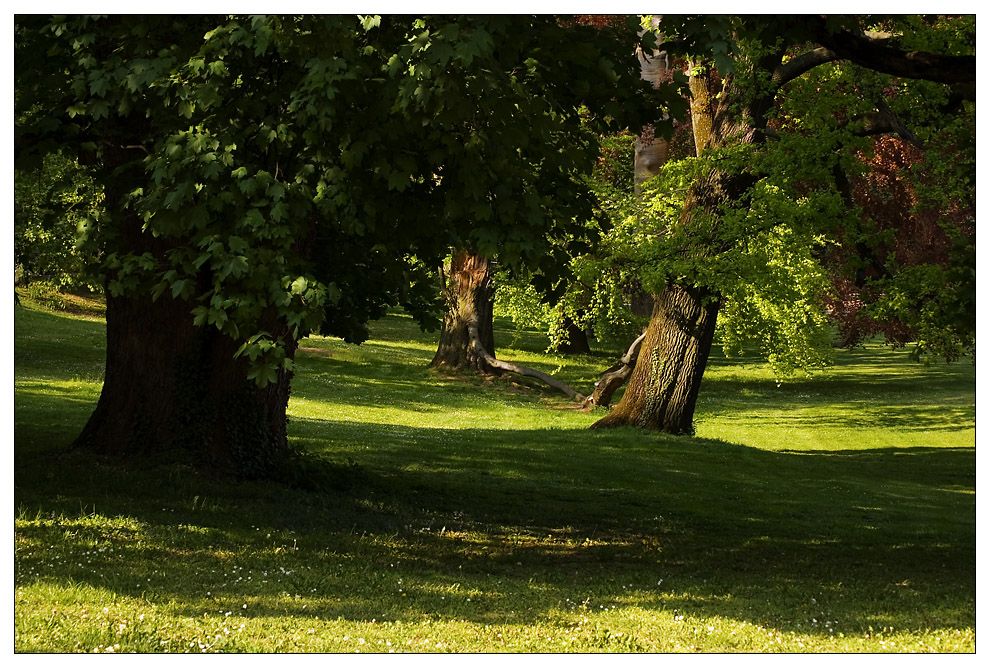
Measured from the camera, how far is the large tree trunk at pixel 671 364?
2145 centimetres

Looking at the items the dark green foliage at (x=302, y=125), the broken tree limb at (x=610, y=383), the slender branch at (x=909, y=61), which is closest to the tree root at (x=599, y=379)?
the broken tree limb at (x=610, y=383)

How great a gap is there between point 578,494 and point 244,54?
338 inches

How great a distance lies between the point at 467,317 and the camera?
34906mm

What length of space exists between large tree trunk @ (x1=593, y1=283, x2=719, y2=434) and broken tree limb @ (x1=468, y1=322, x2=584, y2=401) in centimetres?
941

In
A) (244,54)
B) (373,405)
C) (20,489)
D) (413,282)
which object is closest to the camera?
(244,54)

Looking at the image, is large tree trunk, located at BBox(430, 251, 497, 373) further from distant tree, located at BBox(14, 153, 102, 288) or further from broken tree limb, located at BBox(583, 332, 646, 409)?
distant tree, located at BBox(14, 153, 102, 288)

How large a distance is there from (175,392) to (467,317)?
2286 centimetres

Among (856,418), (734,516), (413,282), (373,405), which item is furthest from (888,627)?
(856,418)

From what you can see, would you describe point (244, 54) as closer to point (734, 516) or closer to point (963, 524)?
point (734, 516)

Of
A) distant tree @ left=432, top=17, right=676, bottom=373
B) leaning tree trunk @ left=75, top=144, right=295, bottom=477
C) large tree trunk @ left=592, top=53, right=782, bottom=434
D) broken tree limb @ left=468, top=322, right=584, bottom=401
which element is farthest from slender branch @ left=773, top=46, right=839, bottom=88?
broken tree limb @ left=468, top=322, right=584, bottom=401

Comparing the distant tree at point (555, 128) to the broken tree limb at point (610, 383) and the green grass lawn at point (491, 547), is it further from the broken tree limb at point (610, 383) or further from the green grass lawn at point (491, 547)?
the broken tree limb at point (610, 383)

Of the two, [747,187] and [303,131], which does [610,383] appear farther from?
[303,131]

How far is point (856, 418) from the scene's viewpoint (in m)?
32.3

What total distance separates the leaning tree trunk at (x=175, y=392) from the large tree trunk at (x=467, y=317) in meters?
22.2
